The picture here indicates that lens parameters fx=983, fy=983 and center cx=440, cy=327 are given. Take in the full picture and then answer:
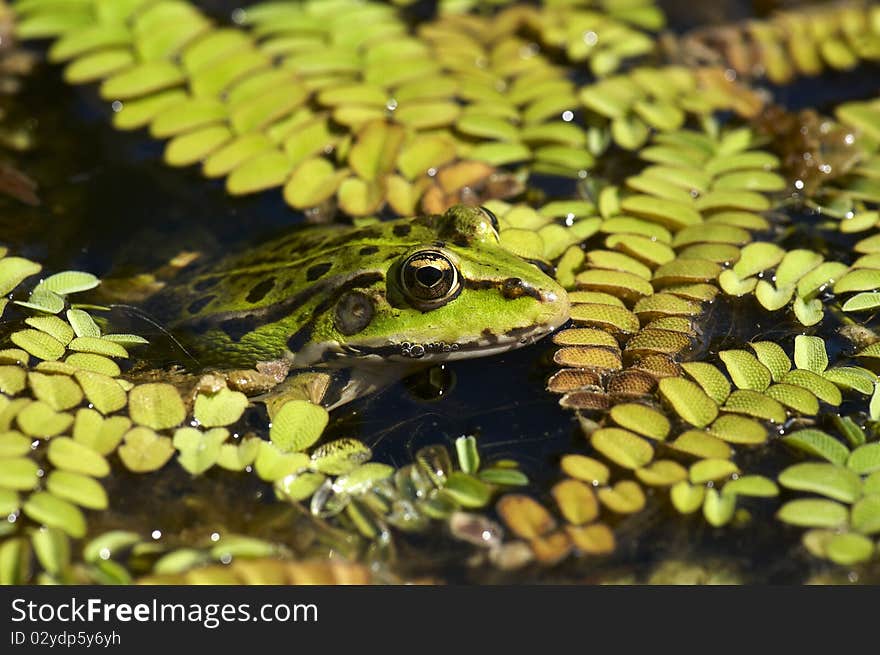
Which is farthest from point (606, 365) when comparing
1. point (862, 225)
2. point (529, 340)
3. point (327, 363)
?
point (862, 225)

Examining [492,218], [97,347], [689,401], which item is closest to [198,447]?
[97,347]

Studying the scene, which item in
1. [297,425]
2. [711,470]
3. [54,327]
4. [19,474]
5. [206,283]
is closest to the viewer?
[19,474]

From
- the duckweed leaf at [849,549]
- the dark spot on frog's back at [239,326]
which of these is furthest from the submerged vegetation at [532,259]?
the dark spot on frog's back at [239,326]

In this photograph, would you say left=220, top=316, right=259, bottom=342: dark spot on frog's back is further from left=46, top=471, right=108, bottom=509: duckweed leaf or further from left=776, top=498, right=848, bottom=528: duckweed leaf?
left=776, top=498, right=848, bottom=528: duckweed leaf

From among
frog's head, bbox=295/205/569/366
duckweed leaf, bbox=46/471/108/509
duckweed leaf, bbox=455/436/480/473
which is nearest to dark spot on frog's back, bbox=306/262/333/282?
frog's head, bbox=295/205/569/366

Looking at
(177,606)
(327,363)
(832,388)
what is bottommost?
(177,606)

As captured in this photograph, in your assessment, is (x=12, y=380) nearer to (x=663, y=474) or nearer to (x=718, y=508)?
(x=663, y=474)

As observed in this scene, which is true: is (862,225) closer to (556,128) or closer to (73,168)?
(556,128)

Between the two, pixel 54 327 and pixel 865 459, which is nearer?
pixel 865 459
